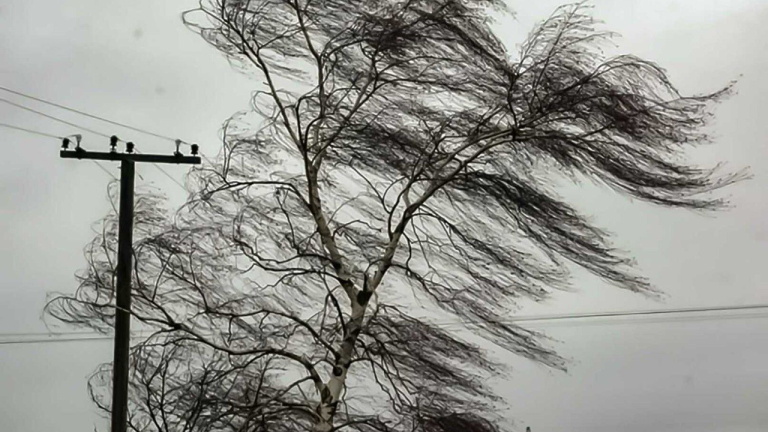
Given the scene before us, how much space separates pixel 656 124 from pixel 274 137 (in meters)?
1.27

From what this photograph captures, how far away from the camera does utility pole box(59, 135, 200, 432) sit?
2783 millimetres

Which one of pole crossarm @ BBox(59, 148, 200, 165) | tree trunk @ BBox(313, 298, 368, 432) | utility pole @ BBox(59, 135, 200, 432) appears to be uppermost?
pole crossarm @ BBox(59, 148, 200, 165)

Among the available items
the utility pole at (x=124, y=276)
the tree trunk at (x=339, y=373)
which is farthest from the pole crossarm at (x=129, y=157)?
the tree trunk at (x=339, y=373)

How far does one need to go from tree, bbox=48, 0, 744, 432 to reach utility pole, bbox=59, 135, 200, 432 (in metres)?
0.07

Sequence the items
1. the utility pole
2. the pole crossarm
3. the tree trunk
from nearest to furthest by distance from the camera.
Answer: the tree trunk → the utility pole → the pole crossarm

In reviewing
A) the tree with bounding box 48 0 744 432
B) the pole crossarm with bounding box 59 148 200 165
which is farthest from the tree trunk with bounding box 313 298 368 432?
the pole crossarm with bounding box 59 148 200 165

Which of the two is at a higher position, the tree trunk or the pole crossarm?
the pole crossarm

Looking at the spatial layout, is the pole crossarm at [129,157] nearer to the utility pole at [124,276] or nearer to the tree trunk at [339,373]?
the utility pole at [124,276]

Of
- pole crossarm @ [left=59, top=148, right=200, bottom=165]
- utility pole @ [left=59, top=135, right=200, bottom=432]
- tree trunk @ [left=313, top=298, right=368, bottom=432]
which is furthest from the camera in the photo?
pole crossarm @ [left=59, top=148, right=200, bottom=165]

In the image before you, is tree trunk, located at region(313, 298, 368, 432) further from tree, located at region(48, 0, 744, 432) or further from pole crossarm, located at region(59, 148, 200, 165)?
pole crossarm, located at region(59, 148, 200, 165)

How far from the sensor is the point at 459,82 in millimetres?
2791

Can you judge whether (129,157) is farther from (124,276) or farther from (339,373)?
(339,373)

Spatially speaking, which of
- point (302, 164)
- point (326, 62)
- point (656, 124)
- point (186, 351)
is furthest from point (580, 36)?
point (186, 351)

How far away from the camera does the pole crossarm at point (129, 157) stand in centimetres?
294
